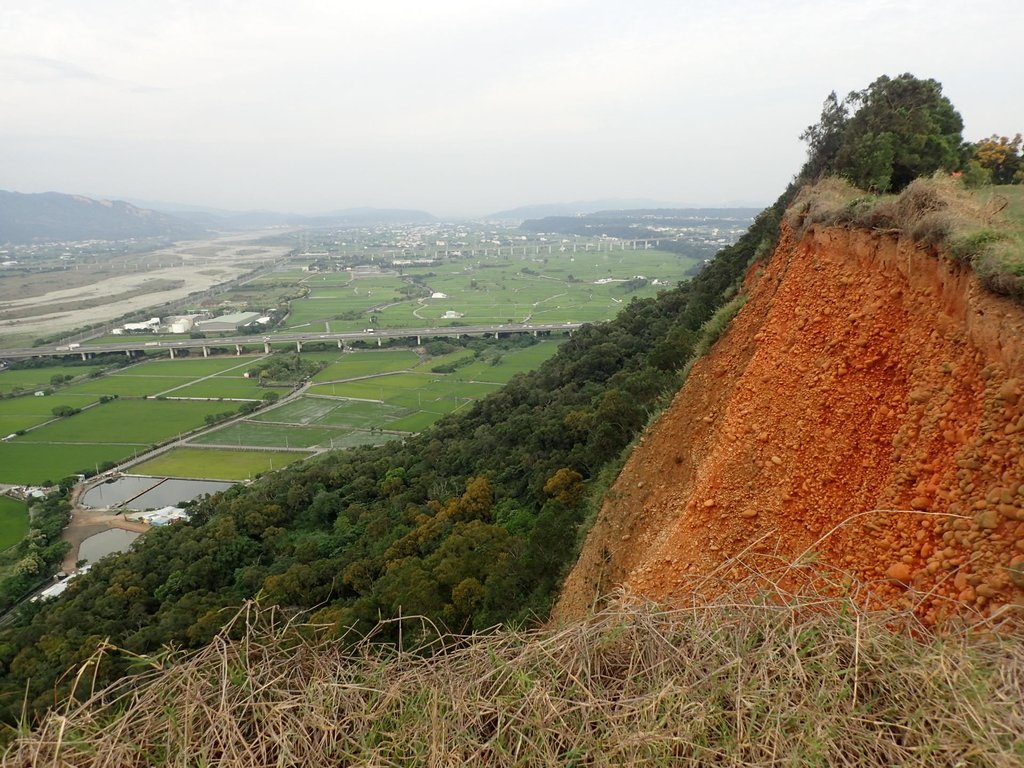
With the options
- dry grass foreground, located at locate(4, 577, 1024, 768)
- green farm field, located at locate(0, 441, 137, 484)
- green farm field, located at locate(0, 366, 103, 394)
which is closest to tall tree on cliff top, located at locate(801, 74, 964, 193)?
dry grass foreground, located at locate(4, 577, 1024, 768)

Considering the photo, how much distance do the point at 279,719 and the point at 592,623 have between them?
2143 mm

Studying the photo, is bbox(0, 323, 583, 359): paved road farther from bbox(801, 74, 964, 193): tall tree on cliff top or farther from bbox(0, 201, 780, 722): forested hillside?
bbox(801, 74, 964, 193): tall tree on cliff top

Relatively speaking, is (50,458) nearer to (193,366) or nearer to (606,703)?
(193,366)

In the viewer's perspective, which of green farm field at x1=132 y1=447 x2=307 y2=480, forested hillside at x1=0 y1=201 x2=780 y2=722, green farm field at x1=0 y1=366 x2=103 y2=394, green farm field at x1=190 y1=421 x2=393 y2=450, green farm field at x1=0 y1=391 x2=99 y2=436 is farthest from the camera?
green farm field at x1=0 y1=366 x2=103 y2=394

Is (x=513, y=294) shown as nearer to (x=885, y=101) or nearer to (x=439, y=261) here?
(x=439, y=261)

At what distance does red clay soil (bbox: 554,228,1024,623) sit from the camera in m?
5.32

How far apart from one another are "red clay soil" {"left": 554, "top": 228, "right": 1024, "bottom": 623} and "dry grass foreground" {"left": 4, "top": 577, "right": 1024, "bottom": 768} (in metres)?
0.89

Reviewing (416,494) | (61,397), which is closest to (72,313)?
(61,397)

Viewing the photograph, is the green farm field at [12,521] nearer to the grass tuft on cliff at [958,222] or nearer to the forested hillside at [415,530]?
the forested hillside at [415,530]

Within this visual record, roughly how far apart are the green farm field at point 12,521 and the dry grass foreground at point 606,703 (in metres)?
37.2

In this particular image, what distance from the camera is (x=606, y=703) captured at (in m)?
3.44

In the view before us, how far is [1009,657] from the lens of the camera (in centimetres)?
354

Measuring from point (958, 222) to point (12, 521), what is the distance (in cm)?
4474

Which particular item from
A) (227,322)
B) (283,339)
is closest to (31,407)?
(283,339)
